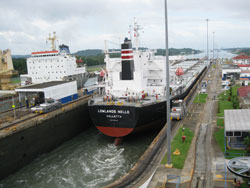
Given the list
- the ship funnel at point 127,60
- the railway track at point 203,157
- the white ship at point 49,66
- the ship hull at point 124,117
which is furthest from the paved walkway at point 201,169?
the white ship at point 49,66

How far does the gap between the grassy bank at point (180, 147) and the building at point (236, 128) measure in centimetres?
291

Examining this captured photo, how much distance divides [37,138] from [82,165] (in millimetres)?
5791

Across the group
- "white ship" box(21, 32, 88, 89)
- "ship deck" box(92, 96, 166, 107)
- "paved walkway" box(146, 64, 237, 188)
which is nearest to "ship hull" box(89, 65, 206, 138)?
"ship deck" box(92, 96, 166, 107)

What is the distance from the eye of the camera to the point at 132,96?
24062mm

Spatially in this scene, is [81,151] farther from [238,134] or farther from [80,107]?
[238,134]

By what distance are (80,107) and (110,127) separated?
8792 mm

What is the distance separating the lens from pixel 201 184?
1187cm

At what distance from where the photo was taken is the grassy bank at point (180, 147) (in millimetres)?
14188

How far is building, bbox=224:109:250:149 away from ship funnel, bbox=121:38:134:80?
10.9 meters

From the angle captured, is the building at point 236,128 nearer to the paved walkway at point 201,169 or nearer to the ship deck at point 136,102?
the paved walkway at point 201,169

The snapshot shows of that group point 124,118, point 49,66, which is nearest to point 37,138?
point 124,118

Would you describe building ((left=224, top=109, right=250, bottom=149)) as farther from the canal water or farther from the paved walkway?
the canal water

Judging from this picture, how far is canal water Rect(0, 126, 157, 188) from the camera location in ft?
54.7

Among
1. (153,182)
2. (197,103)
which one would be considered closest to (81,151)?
(153,182)
